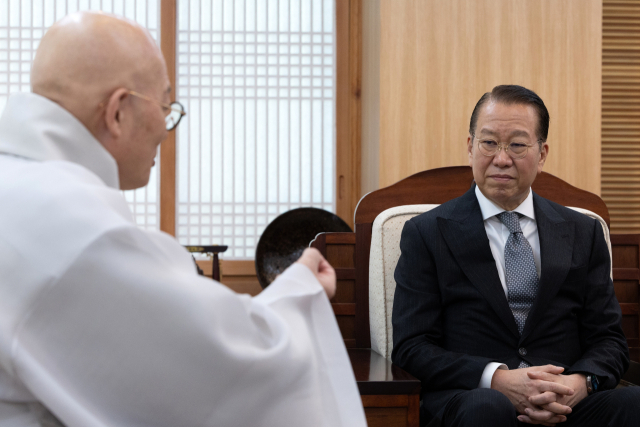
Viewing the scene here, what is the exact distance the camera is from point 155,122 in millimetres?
1013

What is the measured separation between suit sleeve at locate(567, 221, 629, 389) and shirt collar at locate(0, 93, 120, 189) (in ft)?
4.44

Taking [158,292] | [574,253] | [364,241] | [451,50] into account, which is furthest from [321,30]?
[158,292]

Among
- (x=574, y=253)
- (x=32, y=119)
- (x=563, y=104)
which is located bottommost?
(x=574, y=253)

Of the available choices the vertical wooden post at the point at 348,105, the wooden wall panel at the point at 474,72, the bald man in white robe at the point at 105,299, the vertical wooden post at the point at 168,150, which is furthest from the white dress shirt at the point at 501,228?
the vertical wooden post at the point at 168,150

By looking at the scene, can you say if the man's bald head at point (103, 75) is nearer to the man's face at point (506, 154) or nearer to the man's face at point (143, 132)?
the man's face at point (143, 132)

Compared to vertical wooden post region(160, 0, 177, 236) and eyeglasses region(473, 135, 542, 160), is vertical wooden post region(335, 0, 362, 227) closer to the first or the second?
vertical wooden post region(160, 0, 177, 236)

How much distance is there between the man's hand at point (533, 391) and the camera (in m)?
1.51

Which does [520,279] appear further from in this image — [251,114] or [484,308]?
[251,114]

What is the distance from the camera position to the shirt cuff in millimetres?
1569

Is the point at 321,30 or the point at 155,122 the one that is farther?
the point at 321,30

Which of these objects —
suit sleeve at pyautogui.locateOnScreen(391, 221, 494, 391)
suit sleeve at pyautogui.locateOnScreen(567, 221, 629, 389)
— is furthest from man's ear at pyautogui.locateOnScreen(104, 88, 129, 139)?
suit sleeve at pyautogui.locateOnScreen(567, 221, 629, 389)

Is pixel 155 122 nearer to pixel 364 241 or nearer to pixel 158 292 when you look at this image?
pixel 158 292

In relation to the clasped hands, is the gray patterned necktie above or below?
above

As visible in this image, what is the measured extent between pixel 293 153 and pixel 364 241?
71.8 inches
